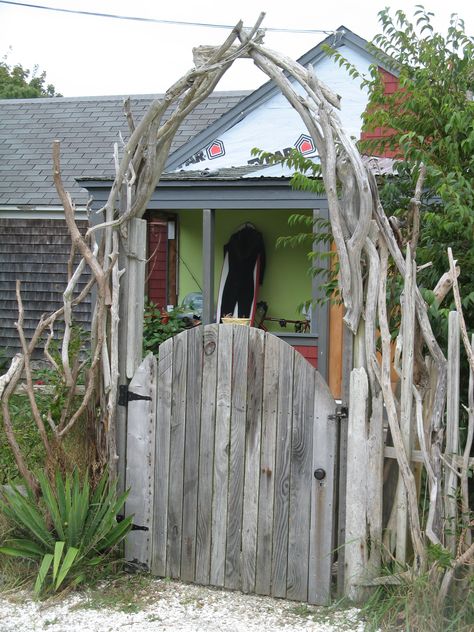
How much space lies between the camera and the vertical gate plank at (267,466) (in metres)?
4.52

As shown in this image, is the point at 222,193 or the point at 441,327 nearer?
the point at 441,327

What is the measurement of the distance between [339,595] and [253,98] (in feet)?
26.1

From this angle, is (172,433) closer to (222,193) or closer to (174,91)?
(174,91)

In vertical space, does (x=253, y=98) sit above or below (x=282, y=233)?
above

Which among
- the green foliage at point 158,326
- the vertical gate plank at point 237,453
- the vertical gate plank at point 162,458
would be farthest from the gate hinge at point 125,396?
the green foliage at point 158,326

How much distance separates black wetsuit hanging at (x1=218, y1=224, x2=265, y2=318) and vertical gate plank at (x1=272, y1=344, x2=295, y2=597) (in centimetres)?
766

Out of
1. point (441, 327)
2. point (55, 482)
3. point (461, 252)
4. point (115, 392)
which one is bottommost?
point (55, 482)

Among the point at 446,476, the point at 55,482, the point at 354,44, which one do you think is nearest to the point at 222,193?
the point at 354,44

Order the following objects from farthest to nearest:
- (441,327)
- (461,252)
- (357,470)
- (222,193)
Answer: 1. (222,193)
2. (461,252)
3. (441,327)
4. (357,470)

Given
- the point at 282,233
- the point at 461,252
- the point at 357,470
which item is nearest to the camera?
the point at 357,470

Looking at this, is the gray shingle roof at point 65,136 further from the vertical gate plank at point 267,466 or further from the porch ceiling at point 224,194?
the vertical gate plank at point 267,466

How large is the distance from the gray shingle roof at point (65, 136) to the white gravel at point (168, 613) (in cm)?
897

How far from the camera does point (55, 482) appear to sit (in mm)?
4762

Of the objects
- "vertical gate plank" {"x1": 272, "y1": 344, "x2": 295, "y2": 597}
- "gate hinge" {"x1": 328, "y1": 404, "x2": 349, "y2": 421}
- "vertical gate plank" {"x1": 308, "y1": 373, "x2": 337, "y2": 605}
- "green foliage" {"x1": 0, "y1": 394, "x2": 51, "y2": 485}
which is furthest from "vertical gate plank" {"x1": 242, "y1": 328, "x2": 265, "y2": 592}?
"green foliage" {"x1": 0, "y1": 394, "x2": 51, "y2": 485}
